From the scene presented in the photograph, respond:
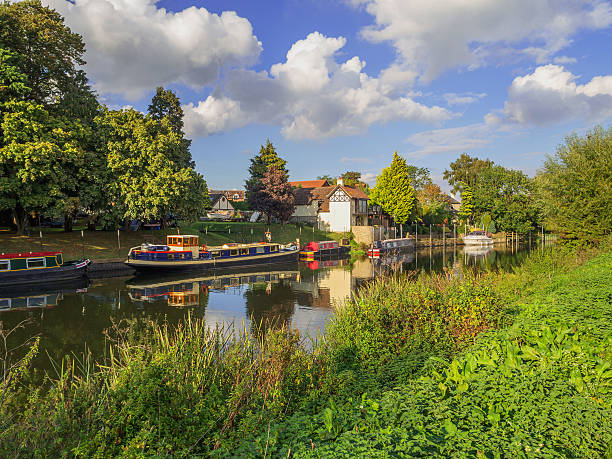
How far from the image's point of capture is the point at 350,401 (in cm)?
655

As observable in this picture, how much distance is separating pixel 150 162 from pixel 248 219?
43.2m

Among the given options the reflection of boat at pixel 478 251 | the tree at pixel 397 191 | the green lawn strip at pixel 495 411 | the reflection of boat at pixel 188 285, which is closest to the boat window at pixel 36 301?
the reflection of boat at pixel 188 285

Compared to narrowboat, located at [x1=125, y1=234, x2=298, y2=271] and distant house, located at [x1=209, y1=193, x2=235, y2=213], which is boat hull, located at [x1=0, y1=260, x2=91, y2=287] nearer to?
narrowboat, located at [x1=125, y1=234, x2=298, y2=271]

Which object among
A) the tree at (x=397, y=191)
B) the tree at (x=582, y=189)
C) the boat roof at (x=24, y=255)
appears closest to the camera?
the tree at (x=582, y=189)

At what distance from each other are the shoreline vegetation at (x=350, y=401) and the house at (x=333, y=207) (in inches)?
2270

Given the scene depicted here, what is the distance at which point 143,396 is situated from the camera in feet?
18.2


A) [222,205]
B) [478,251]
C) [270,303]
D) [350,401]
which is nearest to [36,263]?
[270,303]

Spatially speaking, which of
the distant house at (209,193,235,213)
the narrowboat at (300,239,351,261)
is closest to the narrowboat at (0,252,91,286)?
the narrowboat at (300,239,351,261)

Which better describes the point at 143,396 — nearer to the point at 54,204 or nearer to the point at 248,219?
the point at 54,204

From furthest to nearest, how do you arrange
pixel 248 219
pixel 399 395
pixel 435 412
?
pixel 248 219 → pixel 399 395 → pixel 435 412

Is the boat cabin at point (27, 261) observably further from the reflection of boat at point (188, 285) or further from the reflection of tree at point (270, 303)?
the reflection of tree at point (270, 303)

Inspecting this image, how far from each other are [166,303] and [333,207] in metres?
48.3

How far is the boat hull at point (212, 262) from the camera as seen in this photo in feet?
108

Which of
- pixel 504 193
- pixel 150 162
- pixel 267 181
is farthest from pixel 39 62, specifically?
pixel 504 193
